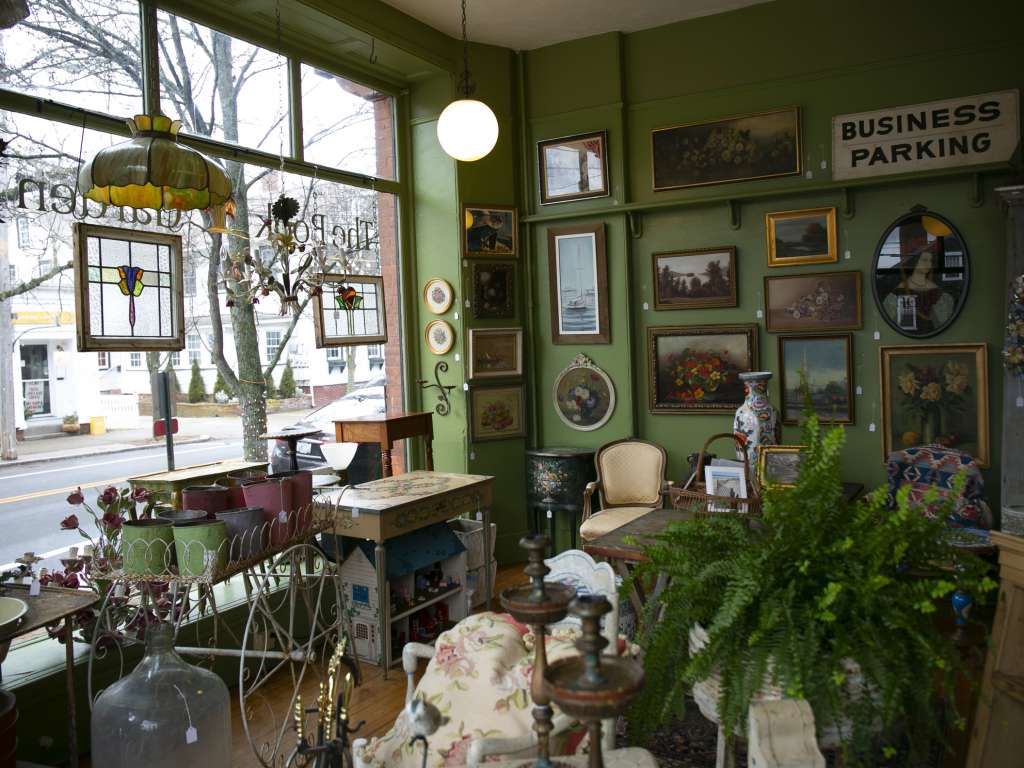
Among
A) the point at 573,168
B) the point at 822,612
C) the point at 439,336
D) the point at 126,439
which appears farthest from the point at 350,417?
the point at 822,612

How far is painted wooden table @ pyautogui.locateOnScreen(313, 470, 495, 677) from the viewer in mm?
4246

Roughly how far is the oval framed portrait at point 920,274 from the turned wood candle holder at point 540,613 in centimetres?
409

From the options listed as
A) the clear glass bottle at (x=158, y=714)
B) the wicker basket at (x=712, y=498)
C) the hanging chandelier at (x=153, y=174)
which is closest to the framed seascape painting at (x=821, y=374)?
the wicker basket at (x=712, y=498)

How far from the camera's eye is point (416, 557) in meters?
4.57

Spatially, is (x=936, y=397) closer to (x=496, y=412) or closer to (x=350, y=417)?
(x=496, y=412)

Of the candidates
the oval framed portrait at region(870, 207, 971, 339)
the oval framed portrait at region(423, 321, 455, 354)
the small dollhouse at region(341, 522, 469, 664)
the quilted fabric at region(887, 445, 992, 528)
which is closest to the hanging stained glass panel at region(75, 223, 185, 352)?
the small dollhouse at region(341, 522, 469, 664)

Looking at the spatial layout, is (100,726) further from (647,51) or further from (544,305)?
(647,51)

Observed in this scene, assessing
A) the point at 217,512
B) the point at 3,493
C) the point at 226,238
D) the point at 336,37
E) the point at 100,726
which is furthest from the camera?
the point at 336,37

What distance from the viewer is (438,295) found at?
19.5ft

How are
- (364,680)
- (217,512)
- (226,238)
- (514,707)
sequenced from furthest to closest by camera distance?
(226,238), (364,680), (217,512), (514,707)

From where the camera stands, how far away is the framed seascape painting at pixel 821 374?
5047 mm

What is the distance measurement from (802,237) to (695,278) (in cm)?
74

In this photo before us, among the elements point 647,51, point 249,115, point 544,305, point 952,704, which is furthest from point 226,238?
point 952,704

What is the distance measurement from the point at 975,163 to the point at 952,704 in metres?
3.86
